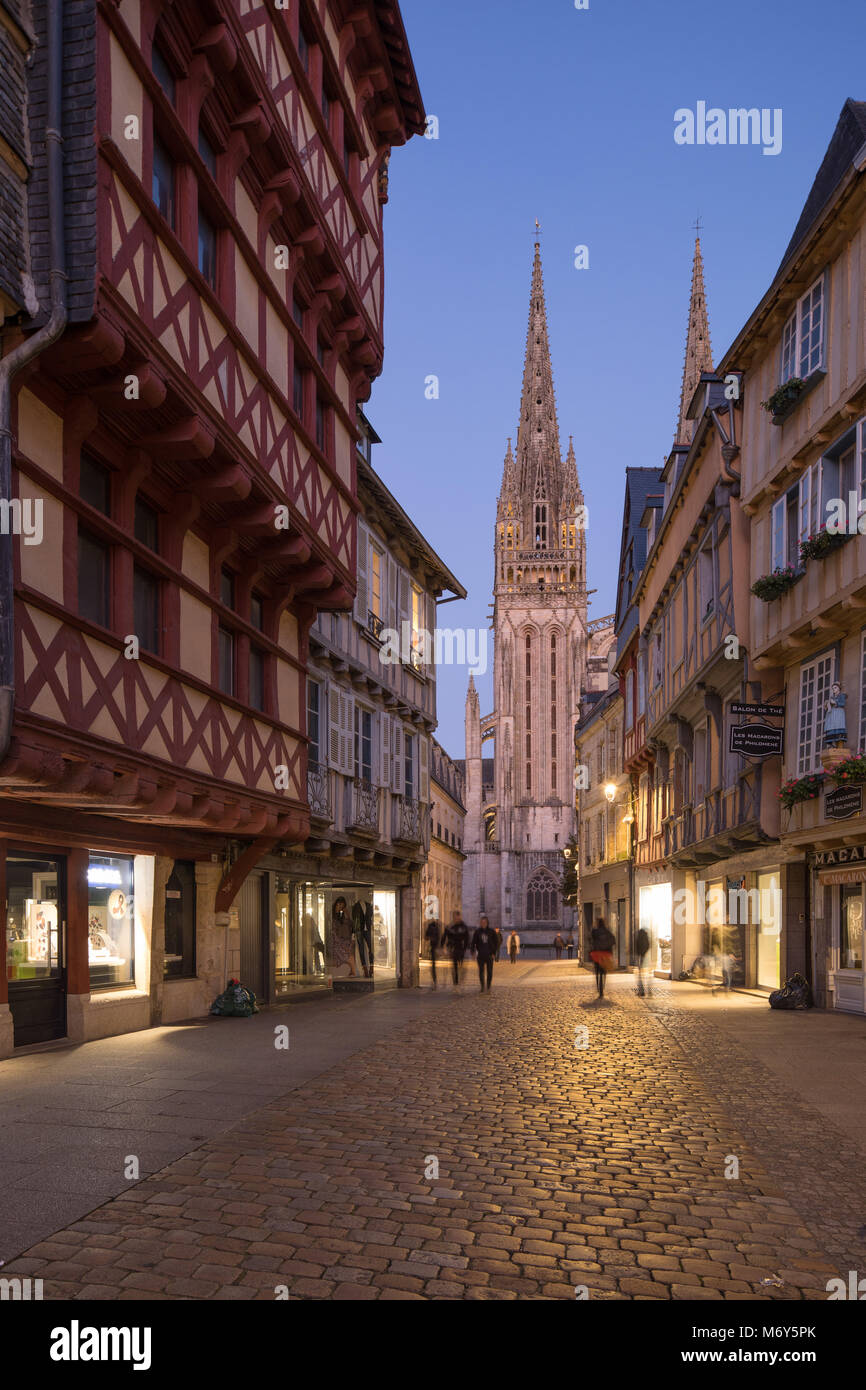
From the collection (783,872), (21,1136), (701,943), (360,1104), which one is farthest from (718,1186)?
(701,943)

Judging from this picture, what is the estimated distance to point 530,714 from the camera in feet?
331

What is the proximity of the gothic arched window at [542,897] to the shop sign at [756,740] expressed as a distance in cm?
8018

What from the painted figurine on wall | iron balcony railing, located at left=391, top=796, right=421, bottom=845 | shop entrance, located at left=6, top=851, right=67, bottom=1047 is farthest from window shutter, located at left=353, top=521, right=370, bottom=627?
shop entrance, located at left=6, top=851, right=67, bottom=1047

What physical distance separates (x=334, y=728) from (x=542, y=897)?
79.6m

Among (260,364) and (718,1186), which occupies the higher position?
(260,364)

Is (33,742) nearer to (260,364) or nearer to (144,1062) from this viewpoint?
(144,1062)

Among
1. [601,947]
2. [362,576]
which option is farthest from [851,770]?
[362,576]

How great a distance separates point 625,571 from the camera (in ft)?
129

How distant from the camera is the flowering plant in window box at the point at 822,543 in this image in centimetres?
1548

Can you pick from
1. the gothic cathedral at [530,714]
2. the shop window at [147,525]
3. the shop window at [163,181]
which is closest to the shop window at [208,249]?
the shop window at [163,181]

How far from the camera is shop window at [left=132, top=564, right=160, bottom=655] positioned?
11430 millimetres

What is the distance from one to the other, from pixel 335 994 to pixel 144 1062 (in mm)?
12247

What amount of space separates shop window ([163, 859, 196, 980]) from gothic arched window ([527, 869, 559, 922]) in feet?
272

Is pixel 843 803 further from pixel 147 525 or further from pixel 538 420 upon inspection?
pixel 538 420
